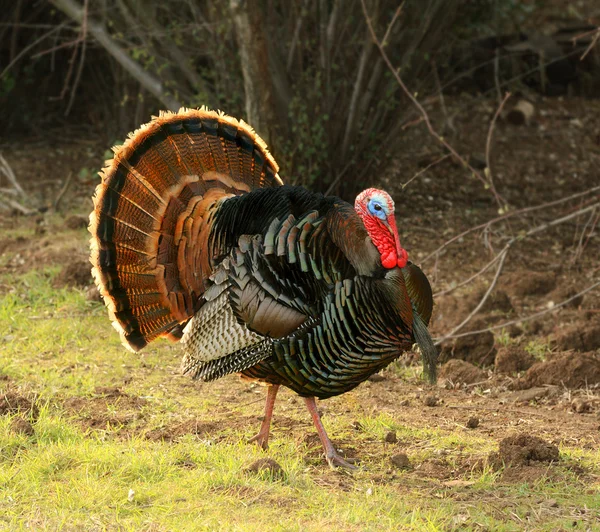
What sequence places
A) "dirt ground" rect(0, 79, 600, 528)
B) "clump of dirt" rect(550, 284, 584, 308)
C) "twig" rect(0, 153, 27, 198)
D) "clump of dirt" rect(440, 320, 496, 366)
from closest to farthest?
1. "dirt ground" rect(0, 79, 600, 528)
2. "clump of dirt" rect(440, 320, 496, 366)
3. "clump of dirt" rect(550, 284, 584, 308)
4. "twig" rect(0, 153, 27, 198)

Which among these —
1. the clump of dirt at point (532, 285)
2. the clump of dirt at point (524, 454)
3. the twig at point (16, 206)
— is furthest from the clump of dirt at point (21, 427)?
the twig at point (16, 206)

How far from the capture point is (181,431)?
484 centimetres

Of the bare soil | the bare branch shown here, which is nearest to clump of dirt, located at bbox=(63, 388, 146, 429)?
the bare soil

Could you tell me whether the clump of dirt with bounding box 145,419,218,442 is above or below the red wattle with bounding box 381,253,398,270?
below

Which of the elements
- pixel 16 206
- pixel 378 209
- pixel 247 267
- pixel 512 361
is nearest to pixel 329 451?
pixel 247 267

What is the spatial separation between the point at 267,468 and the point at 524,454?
3.92 feet

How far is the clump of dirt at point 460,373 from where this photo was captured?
575 cm

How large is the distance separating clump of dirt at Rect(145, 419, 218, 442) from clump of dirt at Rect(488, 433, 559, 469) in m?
1.42

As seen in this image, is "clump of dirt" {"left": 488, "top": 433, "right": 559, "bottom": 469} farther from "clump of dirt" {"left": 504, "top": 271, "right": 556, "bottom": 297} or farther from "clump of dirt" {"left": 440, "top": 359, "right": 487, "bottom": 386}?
"clump of dirt" {"left": 504, "top": 271, "right": 556, "bottom": 297}

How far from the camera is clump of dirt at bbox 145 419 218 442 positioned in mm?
4766

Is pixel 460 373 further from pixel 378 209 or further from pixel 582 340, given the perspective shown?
pixel 378 209

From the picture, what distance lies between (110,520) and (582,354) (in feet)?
10.5

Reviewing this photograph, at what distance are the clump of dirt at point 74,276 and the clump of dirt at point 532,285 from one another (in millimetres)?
3152

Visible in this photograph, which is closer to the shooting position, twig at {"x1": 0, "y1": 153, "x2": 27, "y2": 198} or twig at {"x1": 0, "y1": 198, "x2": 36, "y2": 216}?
twig at {"x1": 0, "y1": 198, "x2": 36, "y2": 216}
